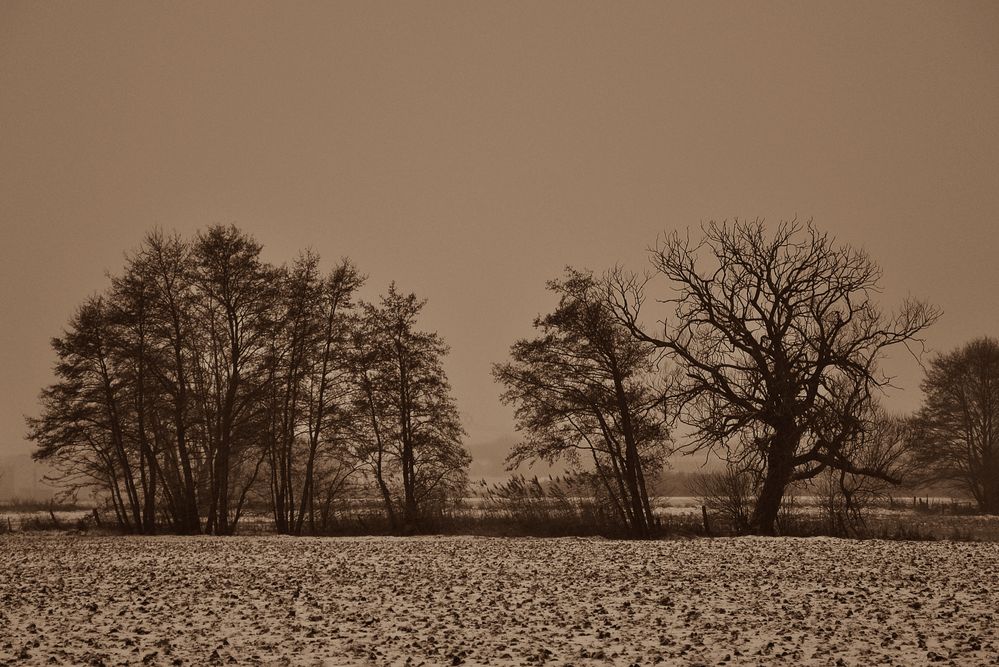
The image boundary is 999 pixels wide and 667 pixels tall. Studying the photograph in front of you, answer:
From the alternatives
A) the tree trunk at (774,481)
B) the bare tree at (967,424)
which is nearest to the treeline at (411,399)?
the tree trunk at (774,481)

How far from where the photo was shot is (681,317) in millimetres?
31359

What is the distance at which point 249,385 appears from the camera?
37.2 metres

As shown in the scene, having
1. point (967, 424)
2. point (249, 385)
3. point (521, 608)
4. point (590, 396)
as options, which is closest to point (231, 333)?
point (249, 385)

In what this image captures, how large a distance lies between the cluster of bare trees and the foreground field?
16333 millimetres

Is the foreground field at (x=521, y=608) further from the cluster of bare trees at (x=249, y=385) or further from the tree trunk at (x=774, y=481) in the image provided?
the cluster of bare trees at (x=249, y=385)

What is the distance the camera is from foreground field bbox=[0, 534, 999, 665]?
10594 mm

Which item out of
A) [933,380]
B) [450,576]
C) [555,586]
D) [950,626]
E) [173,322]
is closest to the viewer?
[950,626]

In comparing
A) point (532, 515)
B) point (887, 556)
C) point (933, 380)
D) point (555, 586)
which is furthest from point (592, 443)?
point (933, 380)

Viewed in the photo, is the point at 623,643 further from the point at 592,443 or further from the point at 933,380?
the point at 933,380

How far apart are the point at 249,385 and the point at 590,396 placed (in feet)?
53.4

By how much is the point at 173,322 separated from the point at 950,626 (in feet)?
113

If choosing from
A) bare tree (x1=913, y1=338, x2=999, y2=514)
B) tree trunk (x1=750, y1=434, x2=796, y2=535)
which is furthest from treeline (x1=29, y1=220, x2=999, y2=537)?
bare tree (x1=913, y1=338, x2=999, y2=514)

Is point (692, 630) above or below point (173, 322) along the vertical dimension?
below

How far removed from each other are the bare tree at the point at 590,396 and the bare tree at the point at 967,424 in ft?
89.9
